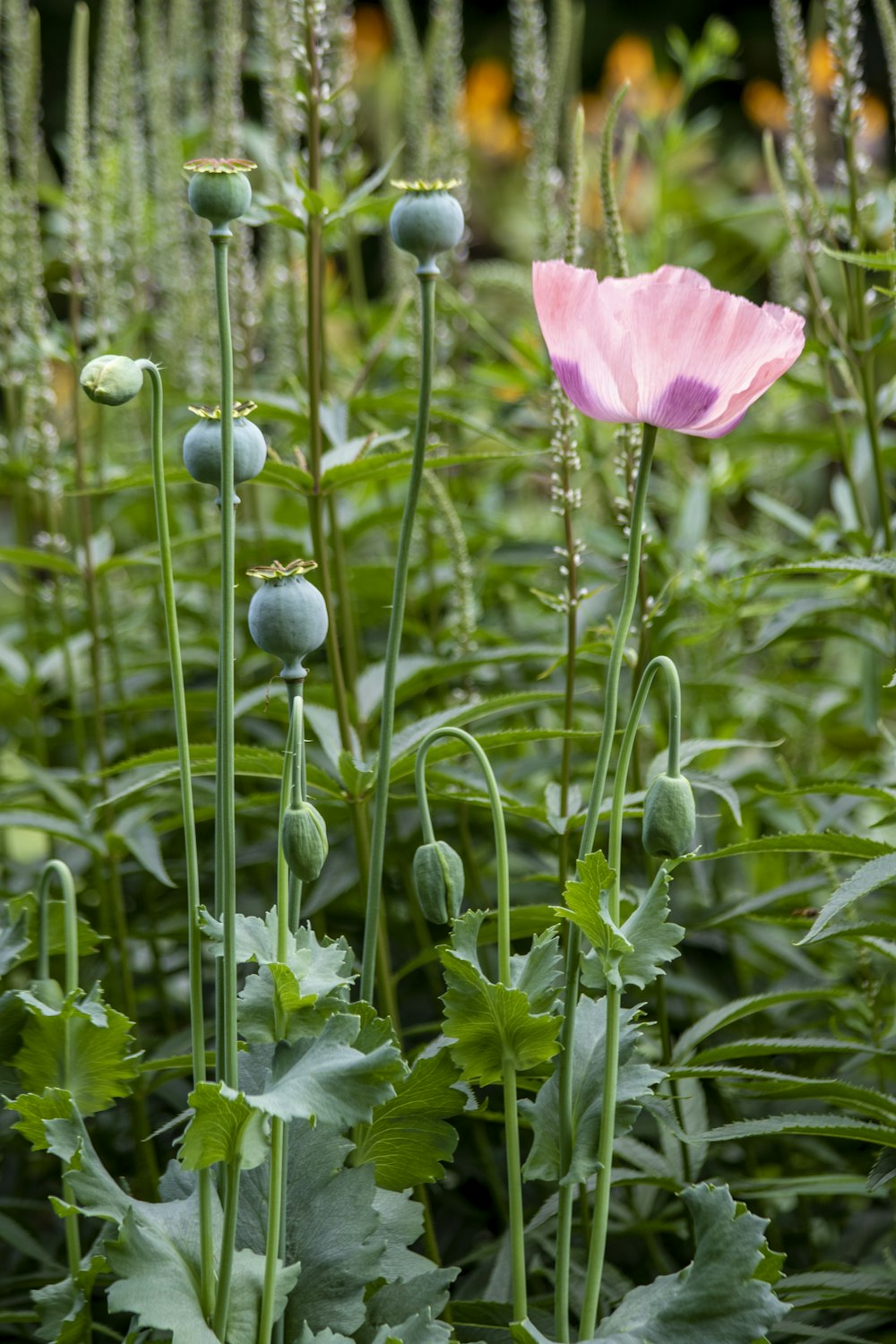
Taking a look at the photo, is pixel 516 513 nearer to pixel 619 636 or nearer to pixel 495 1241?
pixel 495 1241

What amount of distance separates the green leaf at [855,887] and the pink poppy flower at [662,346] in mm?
226

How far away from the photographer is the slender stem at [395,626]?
23.1 inches

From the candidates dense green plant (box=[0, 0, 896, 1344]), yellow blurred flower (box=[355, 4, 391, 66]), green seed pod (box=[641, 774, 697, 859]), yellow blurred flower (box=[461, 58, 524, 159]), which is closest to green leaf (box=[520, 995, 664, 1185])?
dense green plant (box=[0, 0, 896, 1344])

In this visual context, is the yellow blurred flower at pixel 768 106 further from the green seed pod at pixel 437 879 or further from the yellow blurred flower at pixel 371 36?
the green seed pod at pixel 437 879

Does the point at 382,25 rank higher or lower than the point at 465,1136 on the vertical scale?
higher

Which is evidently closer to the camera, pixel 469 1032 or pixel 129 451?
pixel 469 1032

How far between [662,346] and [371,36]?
4019 millimetres

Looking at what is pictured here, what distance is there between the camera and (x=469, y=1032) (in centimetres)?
62

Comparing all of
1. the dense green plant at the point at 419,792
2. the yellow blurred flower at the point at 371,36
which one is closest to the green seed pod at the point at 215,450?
the dense green plant at the point at 419,792

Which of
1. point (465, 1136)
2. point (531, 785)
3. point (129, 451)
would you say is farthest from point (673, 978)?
point (129, 451)

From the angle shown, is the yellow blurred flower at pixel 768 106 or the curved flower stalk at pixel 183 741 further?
the yellow blurred flower at pixel 768 106

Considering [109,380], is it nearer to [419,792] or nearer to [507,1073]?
[419,792]

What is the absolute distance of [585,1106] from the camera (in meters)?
0.64

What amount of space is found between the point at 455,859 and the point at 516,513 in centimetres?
153
